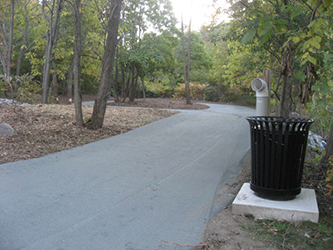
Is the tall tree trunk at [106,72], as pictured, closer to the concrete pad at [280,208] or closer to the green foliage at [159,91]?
the concrete pad at [280,208]

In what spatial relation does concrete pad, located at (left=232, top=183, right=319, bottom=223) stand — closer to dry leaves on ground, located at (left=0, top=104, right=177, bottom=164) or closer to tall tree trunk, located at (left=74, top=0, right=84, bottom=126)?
dry leaves on ground, located at (left=0, top=104, right=177, bottom=164)

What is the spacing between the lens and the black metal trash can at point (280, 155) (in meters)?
4.05

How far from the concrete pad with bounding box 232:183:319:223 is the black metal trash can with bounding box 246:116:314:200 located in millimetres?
116

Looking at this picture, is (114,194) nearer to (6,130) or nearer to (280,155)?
(280,155)

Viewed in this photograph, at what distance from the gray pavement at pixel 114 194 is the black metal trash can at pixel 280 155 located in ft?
2.93

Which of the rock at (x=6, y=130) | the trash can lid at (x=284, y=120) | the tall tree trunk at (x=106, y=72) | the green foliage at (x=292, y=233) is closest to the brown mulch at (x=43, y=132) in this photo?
the rock at (x=6, y=130)

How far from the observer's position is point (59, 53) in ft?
57.6

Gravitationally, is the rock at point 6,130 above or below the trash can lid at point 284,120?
below

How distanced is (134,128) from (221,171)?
469cm

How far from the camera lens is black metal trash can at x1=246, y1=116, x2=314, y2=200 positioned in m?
4.05

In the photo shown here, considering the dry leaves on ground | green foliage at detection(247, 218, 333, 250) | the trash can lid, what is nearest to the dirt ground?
the dry leaves on ground

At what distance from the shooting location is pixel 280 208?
392cm

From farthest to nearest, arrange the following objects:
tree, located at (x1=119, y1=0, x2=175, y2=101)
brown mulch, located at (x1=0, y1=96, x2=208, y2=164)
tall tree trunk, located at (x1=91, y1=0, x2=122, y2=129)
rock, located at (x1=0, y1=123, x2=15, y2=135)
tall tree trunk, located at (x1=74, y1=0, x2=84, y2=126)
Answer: tree, located at (x1=119, y1=0, x2=175, y2=101) → tall tree trunk, located at (x1=91, y1=0, x2=122, y2=129) → tall tree trunk, located at (x1=74, y1=0, x2=84, y2=126) → rock, located at (x1=0, y1=123, x2=15, y2=135) → brown mulch, located at (x1=0, y1=96, x2=208, y2=164)

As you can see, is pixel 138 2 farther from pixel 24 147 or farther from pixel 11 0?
pixel 24 147
